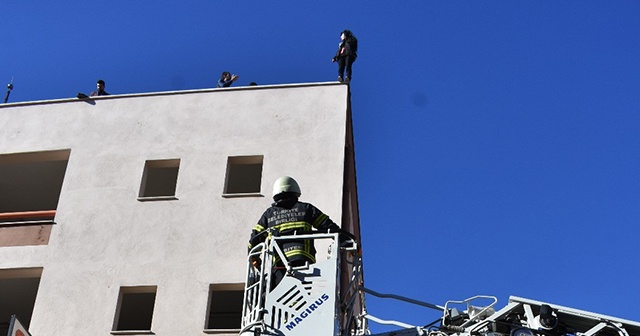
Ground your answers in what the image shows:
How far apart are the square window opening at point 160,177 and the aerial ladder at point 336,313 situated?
643cm

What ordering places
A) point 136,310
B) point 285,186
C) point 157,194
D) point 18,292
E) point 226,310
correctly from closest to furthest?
1. point 285,186
2. point 226,310
3. point 18,292
4. point 157,194
5. point 136,310

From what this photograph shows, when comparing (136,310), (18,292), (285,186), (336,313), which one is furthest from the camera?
(136,310)

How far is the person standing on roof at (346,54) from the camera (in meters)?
17.6

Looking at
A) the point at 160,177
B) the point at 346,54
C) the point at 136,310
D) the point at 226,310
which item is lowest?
the point at 226,310

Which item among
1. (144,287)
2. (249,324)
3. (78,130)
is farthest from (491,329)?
(78,130)

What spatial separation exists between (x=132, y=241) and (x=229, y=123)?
290 cm

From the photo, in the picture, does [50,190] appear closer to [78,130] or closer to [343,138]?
[78,130]

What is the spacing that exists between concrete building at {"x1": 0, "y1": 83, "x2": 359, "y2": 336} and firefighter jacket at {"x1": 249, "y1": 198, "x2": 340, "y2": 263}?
385 centimetres

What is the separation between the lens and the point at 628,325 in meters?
10.3

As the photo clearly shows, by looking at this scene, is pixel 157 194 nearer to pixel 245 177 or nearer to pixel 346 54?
pixel 245 177

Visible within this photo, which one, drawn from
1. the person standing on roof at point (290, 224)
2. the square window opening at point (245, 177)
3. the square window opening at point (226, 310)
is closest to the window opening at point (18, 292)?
the square window opening at point (226, 310)

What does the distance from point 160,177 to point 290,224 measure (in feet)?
25.1

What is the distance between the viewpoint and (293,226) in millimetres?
10773

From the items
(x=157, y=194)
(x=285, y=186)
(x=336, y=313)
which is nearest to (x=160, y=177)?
(x=157, y=194)
